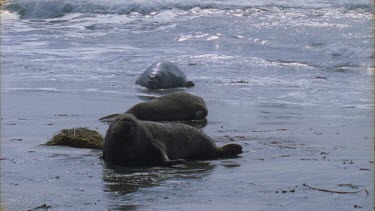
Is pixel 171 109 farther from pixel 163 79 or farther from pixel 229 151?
pixel 163 79

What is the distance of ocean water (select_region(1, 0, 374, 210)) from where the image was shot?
577 cm

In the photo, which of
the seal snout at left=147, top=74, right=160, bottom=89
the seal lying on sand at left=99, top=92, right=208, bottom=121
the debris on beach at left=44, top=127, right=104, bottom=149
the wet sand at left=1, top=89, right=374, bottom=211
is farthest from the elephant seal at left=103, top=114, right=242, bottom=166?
the seal snout at left=147, top=74, right=160, bottom=89

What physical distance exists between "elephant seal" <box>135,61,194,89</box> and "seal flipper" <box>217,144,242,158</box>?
575cm

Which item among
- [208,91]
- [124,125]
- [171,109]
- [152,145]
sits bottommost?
[208,91]

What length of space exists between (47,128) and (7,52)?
9729 mm

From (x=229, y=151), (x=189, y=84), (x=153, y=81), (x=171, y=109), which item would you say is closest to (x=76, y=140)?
(x=229, y=151)

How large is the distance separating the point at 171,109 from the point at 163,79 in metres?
3.72

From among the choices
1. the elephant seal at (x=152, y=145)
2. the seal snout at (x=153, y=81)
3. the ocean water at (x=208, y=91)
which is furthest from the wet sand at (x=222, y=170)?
the seal snout at (x=153, y=81)

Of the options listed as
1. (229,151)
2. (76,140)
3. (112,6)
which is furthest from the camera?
(112,6)

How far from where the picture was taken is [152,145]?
689cm

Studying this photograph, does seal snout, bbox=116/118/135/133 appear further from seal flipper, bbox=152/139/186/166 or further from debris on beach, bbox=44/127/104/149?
debris on beach, bbox=44/127/104/149

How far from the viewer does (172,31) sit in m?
23.2

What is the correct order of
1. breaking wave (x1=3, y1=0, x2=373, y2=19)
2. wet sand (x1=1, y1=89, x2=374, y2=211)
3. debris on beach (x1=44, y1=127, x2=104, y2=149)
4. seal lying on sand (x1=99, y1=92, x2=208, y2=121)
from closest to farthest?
wet sand (x1=1, y1=89, x2=374, y2=211) → debris on beach (x1=44, y1=127, x2=104, y2=149) → seal lying on sand (x1=99, y1=92, x2=208, y2=121) → breaking wave (x1=3, y1=0, x2=373, y2=19)

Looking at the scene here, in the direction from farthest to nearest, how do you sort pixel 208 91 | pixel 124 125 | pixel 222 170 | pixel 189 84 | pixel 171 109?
pixel 189 84 < pixel 208 91 < pixel 171 109 < pixel 124 125 < pixel 222 170
